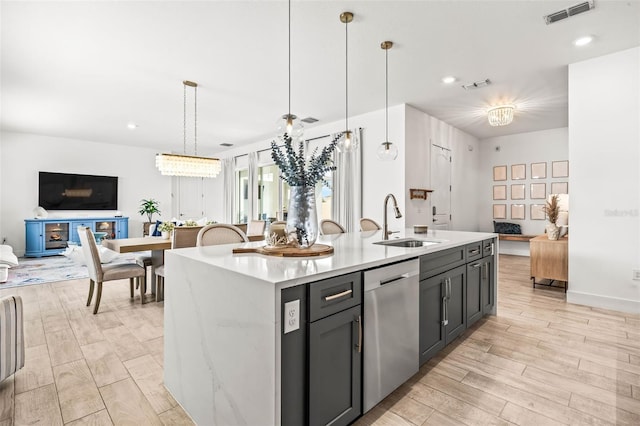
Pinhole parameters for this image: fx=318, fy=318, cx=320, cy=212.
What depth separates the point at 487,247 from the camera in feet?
9.75

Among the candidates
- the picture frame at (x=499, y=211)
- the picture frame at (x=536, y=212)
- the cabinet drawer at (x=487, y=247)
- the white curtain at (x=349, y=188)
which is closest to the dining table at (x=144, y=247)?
the white curtain at (x=349, y=188)

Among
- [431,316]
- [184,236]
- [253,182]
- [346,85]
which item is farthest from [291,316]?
[253,182]

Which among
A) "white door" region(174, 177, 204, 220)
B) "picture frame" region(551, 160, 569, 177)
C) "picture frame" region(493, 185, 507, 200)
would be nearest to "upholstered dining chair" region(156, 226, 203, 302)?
"white door" region(174, 177, 204, 220)

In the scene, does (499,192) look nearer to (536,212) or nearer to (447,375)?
(536,212)

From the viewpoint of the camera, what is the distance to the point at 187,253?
181 cm

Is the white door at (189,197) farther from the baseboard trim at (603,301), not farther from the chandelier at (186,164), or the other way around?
the baseboard trim at (603,301)

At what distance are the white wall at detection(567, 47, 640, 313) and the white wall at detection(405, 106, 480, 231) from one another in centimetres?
206

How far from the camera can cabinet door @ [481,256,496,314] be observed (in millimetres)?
2930

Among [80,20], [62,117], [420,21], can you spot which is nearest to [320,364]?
[420,21]

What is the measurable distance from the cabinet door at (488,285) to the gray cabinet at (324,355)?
6.24 feet

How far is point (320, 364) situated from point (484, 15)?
119 inches

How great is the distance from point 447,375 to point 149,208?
8232 millimetres

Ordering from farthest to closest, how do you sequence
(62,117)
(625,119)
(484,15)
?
(62,117)
(625,119)
(484,15)

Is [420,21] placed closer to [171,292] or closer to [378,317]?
[378,317]
